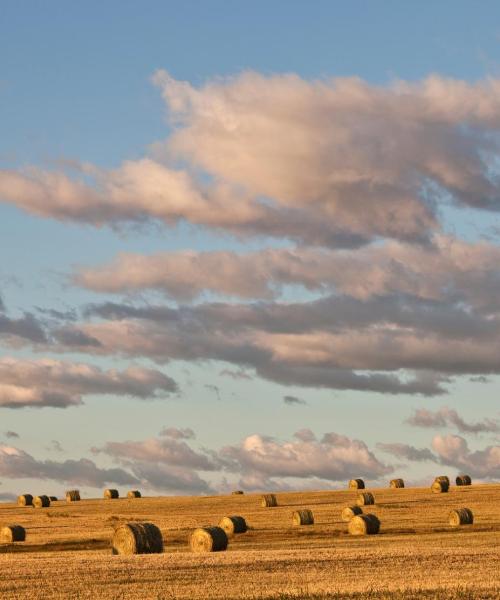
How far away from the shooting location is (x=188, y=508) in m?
68.7

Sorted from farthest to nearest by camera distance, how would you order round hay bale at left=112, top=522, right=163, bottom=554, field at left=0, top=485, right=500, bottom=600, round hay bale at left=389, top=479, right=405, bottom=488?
round hay bale at left=389, top=479, right=405, bottom=488 < round hay bale at left=112, top=522, right=163, bottom=554 < field at left=0, top=485, right=500, bottom=600

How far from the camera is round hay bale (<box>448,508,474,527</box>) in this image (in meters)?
47.5

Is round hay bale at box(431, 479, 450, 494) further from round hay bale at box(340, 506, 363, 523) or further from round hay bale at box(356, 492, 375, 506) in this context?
round hay bale at box(340, 506, 363, 523)

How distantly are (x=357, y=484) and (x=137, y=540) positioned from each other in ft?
143

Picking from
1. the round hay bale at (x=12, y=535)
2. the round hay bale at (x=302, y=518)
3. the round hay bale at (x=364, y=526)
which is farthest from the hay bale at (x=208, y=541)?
the round hay bale at (x=302, y=518)

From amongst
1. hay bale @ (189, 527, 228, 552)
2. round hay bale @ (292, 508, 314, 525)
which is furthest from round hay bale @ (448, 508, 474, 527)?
hay bale @ (189, 527, 228, 552)

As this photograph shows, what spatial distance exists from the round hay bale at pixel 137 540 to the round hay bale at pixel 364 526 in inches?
413

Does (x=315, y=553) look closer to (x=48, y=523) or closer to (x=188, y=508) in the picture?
(x=48, y=523)

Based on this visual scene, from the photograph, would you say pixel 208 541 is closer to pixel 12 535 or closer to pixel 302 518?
pixel 12 535

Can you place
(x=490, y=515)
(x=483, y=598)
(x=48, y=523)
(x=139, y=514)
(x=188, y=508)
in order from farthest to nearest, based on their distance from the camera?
(x=188, y=508) < (x=139, y=514) < (x=48, y=523) < (x=490, y=515) < (x=483, y=598)

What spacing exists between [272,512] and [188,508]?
417 inches

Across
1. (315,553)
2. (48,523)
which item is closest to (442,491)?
(48,523)

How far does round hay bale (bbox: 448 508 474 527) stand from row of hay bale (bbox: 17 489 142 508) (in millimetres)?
33130

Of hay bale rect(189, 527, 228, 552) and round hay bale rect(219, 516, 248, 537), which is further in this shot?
round hay bale rect(219, 516, 248, 537)
